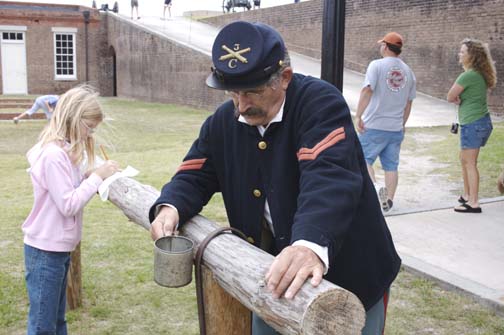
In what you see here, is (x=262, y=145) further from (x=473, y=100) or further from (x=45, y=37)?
(x=45, y=37)

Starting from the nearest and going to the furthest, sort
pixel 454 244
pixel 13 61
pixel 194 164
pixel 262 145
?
pixel 262 145, pixel 194 164, pixel 454 244, pixel 13 61

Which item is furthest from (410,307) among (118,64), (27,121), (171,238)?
(118,64)

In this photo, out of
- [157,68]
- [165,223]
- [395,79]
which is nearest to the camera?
[165,223]

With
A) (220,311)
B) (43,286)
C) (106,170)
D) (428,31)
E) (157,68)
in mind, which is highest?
(428,31)

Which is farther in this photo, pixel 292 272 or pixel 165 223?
pixel 165 223

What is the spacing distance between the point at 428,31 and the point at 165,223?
17719 millimetres

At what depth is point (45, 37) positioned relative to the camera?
32875 millimetres

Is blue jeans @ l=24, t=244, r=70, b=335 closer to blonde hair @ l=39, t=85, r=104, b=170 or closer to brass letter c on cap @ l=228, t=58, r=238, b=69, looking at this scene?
blonde hair @ l=39, t=85, r=104, b=170

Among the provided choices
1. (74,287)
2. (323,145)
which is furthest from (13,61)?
(323,145)

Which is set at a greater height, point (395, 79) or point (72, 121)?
point (395, 79)

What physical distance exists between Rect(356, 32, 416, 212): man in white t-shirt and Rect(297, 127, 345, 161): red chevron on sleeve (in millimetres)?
4372

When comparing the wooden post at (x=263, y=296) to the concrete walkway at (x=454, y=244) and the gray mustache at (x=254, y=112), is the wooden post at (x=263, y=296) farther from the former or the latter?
the concrete walkway at (x=454, y=244)

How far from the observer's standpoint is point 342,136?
6.26ft

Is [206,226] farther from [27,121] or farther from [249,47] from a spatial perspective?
[27,121]
